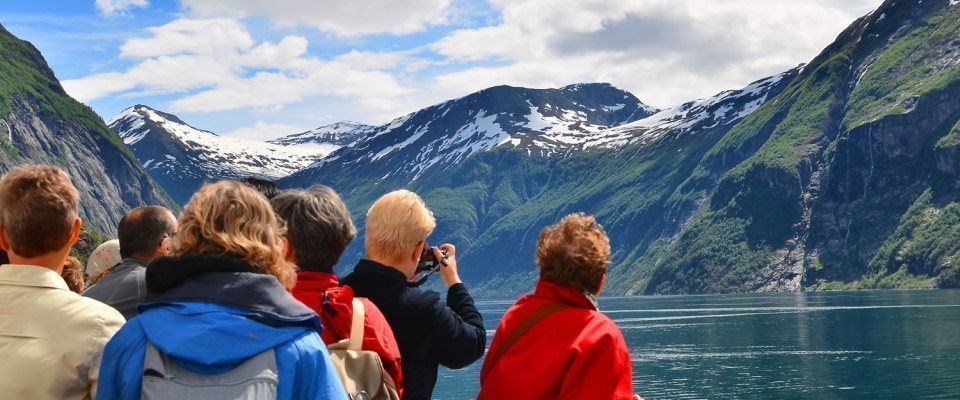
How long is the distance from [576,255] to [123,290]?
3258 mm

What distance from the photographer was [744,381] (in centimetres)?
7106

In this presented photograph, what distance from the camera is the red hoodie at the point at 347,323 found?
229 inches

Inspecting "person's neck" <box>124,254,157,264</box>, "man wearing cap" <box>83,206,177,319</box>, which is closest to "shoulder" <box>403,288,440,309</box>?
"man wearing cap" <box>83,206,177,319</box>

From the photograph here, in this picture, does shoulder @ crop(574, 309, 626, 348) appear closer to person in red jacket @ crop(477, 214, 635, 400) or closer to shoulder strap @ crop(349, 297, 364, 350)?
person in red jacket @ crop(477, 214, 635, 400)

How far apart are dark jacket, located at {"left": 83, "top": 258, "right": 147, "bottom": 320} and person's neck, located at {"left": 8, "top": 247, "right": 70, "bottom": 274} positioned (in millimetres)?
1795

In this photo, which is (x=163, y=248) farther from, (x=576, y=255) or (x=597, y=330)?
(x=597, y=330)

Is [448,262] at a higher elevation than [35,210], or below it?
below

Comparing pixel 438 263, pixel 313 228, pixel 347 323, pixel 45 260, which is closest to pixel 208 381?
pixel 347 323

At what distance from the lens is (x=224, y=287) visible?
178 inches

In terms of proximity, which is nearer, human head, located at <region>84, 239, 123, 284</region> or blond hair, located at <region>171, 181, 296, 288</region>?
blond hair, located at <region>171, 181, 296, 288</region>

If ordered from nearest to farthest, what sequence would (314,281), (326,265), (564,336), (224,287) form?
(224,287) → (314,281) → (326,265) → (564,336)

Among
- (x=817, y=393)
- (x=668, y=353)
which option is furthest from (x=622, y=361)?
(x=668, y=353)

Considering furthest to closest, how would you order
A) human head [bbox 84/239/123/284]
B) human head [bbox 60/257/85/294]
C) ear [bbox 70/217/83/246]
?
human head [bbox 84/239/123/284] < human head [bbox 60/257/85/294] < ear [bbox 70/217/83/246]

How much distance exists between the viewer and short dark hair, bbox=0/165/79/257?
544cm
